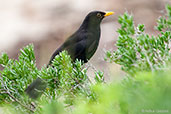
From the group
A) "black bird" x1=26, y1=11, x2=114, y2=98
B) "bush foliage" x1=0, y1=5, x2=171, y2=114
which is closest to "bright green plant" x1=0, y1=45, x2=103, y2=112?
"bush foliage" x1=0, y1=5, x2=171, y2=114

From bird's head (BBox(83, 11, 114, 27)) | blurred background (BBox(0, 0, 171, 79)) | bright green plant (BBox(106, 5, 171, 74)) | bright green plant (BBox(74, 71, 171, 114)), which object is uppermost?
blurred background (BBox(0, 0, 171, 79))

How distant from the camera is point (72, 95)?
2111mm

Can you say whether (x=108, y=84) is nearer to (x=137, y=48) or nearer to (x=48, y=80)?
(x=137, y=48)

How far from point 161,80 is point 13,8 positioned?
30.1ft

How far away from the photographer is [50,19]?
920 centimetres

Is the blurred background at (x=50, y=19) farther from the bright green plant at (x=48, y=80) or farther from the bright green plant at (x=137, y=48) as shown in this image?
the bright green plant at (x=137, y=48)

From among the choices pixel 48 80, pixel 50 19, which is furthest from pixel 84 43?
pixel 50 19

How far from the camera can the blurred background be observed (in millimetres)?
8289

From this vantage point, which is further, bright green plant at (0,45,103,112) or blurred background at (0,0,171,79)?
blurred background at (0,0,171,79)

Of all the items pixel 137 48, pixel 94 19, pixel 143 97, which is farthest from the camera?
pixel 94 19

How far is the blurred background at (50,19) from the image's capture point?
829 centimetres

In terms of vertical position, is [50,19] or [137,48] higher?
[50,19]

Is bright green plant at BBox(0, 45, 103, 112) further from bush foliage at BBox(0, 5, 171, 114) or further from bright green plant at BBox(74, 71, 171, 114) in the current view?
bright green plant at BBox(74, 71, 171, 114)

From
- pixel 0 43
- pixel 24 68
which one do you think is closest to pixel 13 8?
pixel 0 43
